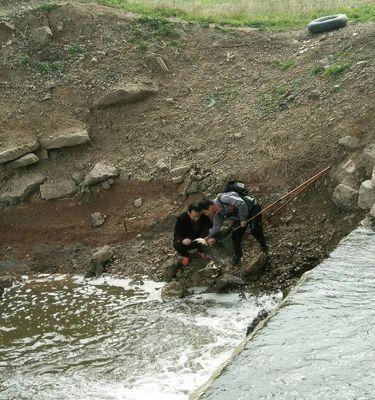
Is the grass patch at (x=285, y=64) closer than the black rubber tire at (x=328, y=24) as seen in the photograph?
Yes

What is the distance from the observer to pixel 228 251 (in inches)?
386

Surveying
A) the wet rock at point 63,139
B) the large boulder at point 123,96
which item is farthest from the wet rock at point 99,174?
the large boulder at point 123,96

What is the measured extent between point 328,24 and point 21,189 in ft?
28.6

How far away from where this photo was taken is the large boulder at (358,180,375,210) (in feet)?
29.7

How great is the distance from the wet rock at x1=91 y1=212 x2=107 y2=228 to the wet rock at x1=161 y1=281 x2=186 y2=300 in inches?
103

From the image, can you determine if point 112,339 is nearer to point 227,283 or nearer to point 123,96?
point 227,283

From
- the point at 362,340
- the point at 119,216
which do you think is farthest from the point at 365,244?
the point at 119,216

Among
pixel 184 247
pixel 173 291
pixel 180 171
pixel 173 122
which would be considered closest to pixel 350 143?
pixel 180 171

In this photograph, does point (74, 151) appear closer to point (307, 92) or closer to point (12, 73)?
point (12, 73)

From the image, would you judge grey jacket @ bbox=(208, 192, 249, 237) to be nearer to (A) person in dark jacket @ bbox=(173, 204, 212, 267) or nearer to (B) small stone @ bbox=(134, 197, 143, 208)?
(A) person in dark jacket @ bbox=(173, 204, 212, 267)

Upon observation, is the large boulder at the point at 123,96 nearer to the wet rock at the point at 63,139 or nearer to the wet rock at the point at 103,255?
the wet rock at the point at 63,139

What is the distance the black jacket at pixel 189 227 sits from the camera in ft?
31.6

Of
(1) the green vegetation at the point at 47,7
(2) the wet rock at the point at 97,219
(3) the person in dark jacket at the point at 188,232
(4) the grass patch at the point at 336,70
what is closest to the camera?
(3) the person in dark jacket at the point at 188,232

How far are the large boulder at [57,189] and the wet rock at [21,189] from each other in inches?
8.3
